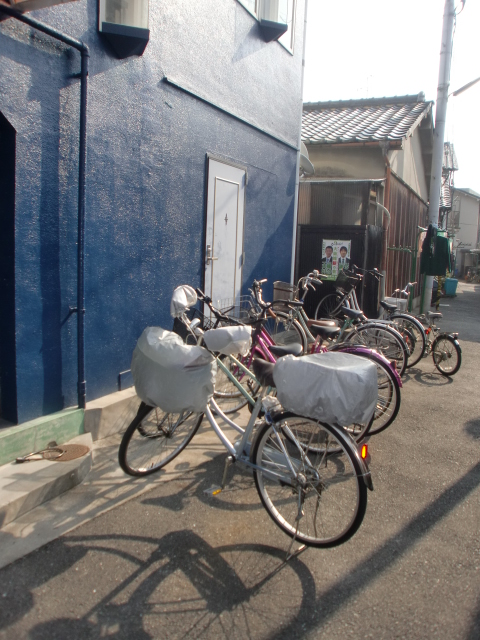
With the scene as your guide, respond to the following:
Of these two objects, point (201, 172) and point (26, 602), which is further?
point (201, 172)

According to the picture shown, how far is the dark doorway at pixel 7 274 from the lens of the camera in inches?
154

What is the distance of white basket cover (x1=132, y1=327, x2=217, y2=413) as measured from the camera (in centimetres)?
338

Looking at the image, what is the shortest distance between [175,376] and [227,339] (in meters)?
0.42

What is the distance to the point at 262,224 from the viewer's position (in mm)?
7867

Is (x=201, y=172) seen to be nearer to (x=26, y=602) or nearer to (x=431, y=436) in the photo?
(x=431, y=436)

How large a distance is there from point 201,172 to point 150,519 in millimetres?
4099

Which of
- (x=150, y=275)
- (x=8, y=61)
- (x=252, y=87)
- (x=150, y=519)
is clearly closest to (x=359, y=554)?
(x=150, y=519)

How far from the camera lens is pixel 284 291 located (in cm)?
765

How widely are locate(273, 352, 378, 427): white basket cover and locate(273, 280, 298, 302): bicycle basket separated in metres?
4.37

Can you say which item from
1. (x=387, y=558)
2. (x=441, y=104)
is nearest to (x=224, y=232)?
(x=387, y=558)

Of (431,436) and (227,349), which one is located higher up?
(227,349)

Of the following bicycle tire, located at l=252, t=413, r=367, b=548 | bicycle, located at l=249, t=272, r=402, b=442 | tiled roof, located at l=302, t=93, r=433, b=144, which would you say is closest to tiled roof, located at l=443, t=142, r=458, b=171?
tiled roof, located at l=302, t=93, r=433, b=144

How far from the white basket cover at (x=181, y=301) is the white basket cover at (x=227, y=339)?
743 mm

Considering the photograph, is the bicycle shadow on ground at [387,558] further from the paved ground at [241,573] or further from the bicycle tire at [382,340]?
the bicycle tire at [382,340]
